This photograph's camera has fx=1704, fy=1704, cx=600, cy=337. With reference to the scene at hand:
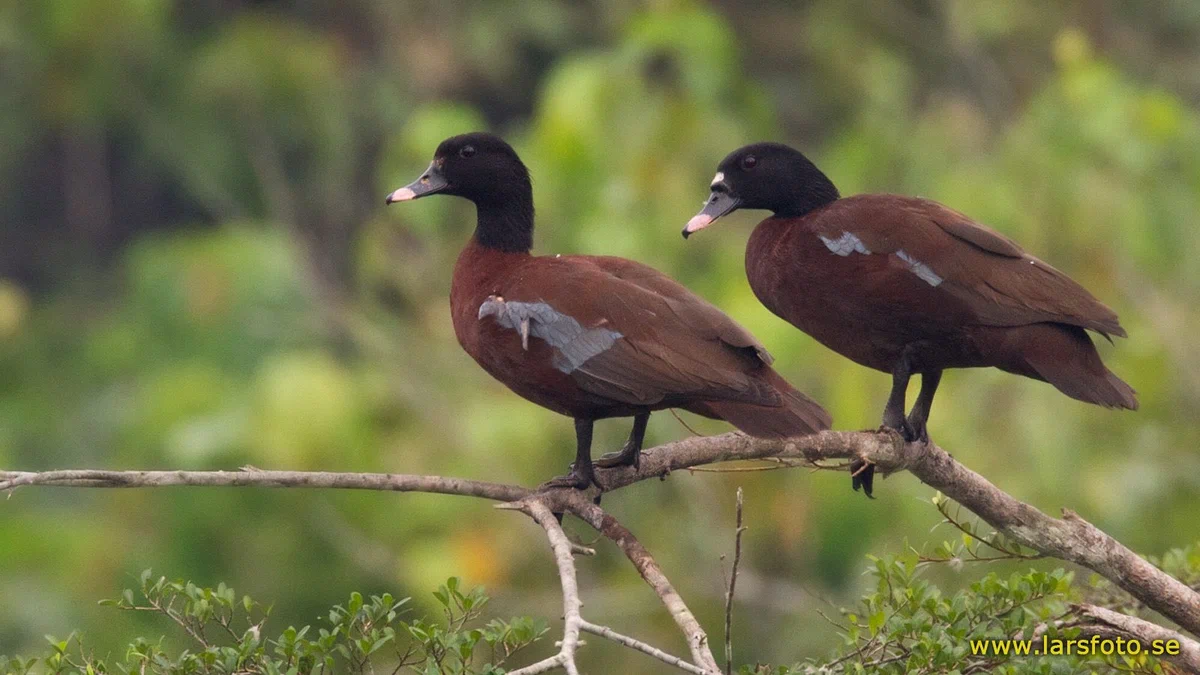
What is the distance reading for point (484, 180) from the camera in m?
5.60

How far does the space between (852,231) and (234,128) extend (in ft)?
54.7

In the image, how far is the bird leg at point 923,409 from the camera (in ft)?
15.7

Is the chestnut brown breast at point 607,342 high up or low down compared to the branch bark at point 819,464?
up

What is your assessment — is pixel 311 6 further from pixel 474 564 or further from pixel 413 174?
pixel 474 564

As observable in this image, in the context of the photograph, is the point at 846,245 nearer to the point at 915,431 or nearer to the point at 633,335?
the point at 915,431

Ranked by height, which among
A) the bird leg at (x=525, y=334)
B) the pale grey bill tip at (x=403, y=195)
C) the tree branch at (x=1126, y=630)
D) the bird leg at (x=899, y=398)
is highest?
the pale grey bill tip at (x=403, y=195)

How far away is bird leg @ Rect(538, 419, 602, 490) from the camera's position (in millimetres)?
4711

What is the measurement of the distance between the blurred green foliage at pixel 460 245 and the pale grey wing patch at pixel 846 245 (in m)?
0.87

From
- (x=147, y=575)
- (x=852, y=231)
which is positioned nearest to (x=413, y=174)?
(x=852, y=231)

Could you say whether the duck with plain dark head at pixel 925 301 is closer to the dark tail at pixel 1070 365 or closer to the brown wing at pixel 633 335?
the dark tail at pixel 1070 365

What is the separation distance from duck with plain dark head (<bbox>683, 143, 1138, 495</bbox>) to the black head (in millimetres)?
221

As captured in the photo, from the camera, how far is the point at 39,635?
13.9 m

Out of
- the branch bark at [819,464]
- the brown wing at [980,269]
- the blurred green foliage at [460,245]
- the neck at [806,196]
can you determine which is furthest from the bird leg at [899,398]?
the neck at [806,196]

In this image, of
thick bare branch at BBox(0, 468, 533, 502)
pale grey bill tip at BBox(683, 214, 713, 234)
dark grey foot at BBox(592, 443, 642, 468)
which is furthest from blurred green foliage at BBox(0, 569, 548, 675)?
pale grey bill tip at BBox(683, 214, 713, 234)
